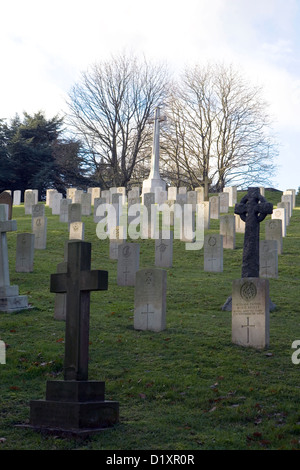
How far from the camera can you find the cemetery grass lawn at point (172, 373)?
233 inches

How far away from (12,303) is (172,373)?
4.64 meters

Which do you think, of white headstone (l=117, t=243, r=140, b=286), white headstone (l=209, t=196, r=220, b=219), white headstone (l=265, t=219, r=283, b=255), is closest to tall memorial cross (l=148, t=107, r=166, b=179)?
white headstone (l=209, t=196, r=220, b=219)

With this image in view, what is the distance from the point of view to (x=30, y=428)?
20.2 ft

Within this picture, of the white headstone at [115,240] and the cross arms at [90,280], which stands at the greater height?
the white headstone at [115,240]

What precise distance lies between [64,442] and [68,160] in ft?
125

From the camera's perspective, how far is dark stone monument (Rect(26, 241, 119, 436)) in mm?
6074

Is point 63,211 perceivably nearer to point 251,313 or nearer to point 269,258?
point 269,258

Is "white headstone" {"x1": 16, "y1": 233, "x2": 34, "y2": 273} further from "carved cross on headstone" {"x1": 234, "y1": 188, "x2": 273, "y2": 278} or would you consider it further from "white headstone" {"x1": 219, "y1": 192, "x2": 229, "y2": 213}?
"white headstone" {"x1": 219, "y1": 192, "x2": 229, "y2": 213}

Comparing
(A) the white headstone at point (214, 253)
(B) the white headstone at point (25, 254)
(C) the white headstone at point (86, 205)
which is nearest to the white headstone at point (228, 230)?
(A) the white headstone at point (214, 253)

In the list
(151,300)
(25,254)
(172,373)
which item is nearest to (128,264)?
(25,254)

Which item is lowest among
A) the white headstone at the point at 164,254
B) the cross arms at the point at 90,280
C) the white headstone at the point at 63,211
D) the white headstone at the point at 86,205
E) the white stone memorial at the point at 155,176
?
the cross arms at the point at 90,280

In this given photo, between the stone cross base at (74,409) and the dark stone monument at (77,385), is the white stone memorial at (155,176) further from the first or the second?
the stone cross base at (74,409)

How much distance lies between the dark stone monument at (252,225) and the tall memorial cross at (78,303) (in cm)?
564

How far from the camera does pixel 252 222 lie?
1220 centimetres
